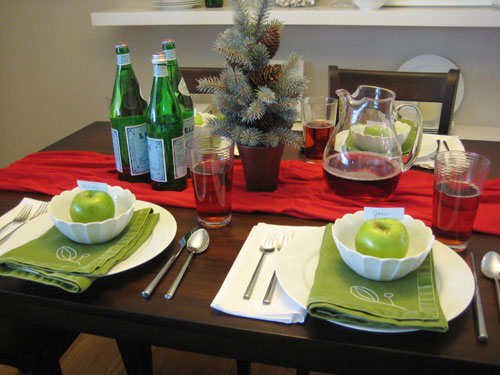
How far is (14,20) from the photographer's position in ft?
7.61

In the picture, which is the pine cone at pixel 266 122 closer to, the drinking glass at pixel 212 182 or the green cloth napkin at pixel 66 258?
the drinking glass at pixel 212 182

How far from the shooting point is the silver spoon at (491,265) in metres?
0.67

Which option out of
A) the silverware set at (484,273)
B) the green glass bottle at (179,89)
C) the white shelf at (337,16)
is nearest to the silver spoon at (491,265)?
the silverware set at (484,273)

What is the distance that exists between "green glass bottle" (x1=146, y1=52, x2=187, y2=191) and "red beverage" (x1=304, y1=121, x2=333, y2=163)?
1.11 feet

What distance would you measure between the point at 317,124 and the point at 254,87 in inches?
11.7

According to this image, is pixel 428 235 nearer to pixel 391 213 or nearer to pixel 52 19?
pixel 391 213

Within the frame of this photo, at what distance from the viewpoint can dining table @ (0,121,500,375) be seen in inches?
21.5

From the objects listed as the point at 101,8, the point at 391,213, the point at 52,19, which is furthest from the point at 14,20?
the point at 391,213

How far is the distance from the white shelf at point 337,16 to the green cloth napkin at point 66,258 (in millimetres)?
1301

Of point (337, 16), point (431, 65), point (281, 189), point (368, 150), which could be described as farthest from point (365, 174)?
point (431, 65)

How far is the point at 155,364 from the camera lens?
4.78ft

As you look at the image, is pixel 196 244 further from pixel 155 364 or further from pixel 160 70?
pixel 155 364

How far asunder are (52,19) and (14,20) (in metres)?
0.22

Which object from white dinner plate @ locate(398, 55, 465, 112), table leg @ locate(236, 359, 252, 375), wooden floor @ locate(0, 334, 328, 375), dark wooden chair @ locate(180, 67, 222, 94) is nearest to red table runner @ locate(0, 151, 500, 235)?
table leg @ locate(236, 359, 252, 375)
